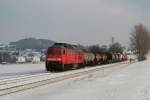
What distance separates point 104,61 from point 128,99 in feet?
193

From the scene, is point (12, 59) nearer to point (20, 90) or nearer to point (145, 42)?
point (145, 42)

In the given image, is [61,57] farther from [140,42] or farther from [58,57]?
[140,42]

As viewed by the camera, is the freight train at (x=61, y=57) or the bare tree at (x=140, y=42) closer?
the freight train at (x=61, y=57)

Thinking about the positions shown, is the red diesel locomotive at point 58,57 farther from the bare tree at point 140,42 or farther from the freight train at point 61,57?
the bare tree at point 140,42

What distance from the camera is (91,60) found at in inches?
2234

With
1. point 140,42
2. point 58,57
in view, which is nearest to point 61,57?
point 58,57

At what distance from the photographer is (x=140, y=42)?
109000mm

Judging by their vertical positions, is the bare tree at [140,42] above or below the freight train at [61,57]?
above

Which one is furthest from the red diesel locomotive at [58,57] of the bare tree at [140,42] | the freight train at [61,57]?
the bare tree at [140,42]

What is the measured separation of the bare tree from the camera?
10756 centimetres

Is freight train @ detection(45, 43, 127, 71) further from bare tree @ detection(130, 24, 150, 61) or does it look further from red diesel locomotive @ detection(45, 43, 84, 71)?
bare tree @ detection(130, 24, 150, 61)

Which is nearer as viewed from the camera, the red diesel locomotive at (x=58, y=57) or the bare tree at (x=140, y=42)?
the red diesel locomotive at (x=58, y=57)

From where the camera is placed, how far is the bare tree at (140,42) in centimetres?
10756

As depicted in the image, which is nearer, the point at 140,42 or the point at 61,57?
the point at 61,57
